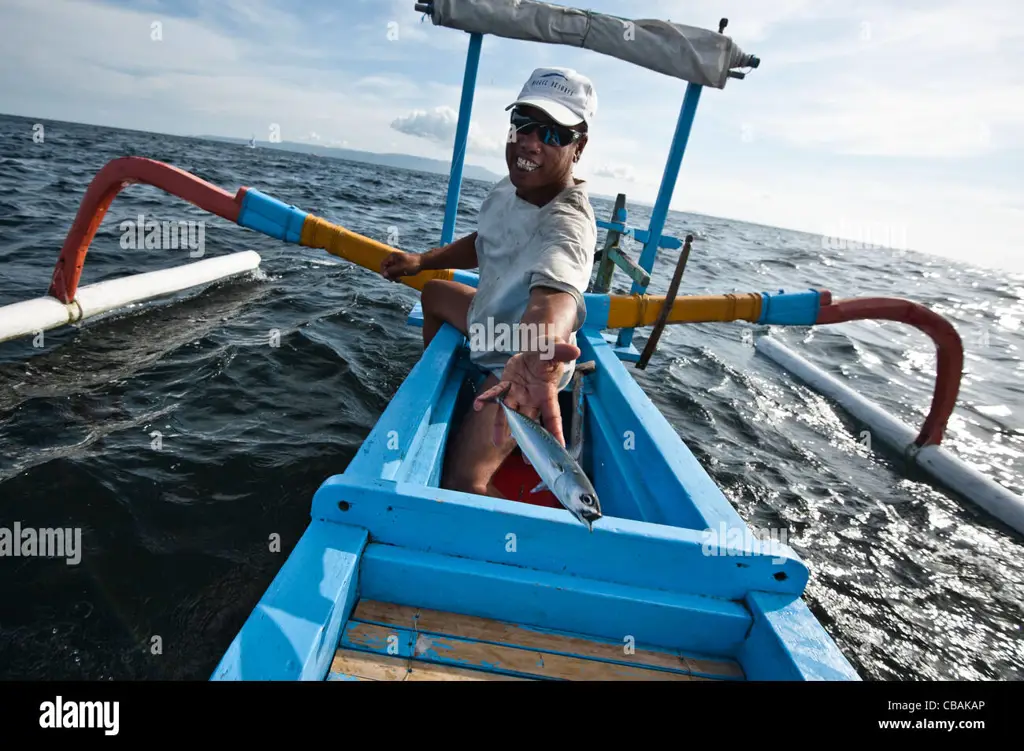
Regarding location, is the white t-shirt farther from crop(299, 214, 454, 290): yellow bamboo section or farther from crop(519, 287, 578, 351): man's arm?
crop(299, 214, 454, 290): yellow bamboo section

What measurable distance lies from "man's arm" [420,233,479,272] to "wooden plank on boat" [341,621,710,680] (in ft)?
9.53

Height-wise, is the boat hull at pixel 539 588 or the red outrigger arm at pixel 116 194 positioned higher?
the red outrigger arm at pixel 116 194

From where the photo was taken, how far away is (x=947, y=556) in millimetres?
4516

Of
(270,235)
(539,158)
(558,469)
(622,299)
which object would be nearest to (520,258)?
(539,158)

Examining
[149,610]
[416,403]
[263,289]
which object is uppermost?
[416,403]

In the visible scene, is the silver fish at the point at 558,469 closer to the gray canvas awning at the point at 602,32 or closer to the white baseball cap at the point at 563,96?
the white baseball cap at the point at 563,96

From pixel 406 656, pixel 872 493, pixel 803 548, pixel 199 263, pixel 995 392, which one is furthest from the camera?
pixel 995 392

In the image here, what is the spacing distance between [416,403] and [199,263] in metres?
6.90

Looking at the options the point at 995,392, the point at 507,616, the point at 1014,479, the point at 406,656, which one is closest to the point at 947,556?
the point at 1014,479

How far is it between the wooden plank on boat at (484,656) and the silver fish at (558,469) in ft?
2.22

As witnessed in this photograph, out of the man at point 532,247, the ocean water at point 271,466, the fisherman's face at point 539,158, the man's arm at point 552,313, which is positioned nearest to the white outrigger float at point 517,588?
the man at point 532,247

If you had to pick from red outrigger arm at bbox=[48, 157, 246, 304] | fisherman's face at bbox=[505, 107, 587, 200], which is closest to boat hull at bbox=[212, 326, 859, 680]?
fisherman's face at bbox=[505, 107, 587, 200]

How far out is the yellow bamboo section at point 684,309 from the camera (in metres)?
5.27

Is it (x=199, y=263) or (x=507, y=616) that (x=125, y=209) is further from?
(x=507, y=616)
